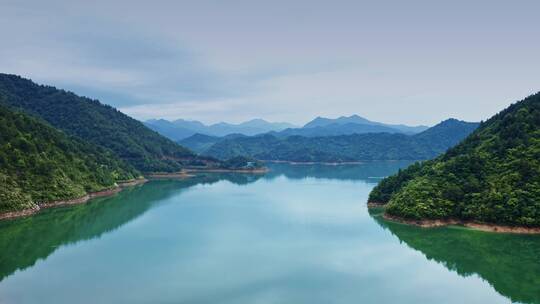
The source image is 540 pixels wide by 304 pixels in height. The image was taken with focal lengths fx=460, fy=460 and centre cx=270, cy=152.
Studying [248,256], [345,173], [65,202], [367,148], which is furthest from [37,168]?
[367,148]

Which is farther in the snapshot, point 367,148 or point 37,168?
point 367,148

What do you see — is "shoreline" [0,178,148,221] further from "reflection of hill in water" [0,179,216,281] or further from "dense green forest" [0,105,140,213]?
"reflection of hill in water" [0,179,216,281]

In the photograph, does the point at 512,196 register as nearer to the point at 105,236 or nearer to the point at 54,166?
the point at 105,236

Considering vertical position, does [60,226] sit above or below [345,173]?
below

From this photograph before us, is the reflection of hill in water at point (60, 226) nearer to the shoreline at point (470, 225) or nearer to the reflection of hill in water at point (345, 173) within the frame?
the shoreline at point (470, 225)

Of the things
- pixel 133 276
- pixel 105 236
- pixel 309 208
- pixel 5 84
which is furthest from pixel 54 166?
pixel 5 84

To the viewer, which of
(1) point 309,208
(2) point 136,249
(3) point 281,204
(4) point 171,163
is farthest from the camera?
(4) point 171,163

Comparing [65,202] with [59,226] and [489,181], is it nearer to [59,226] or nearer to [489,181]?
[59,226]
